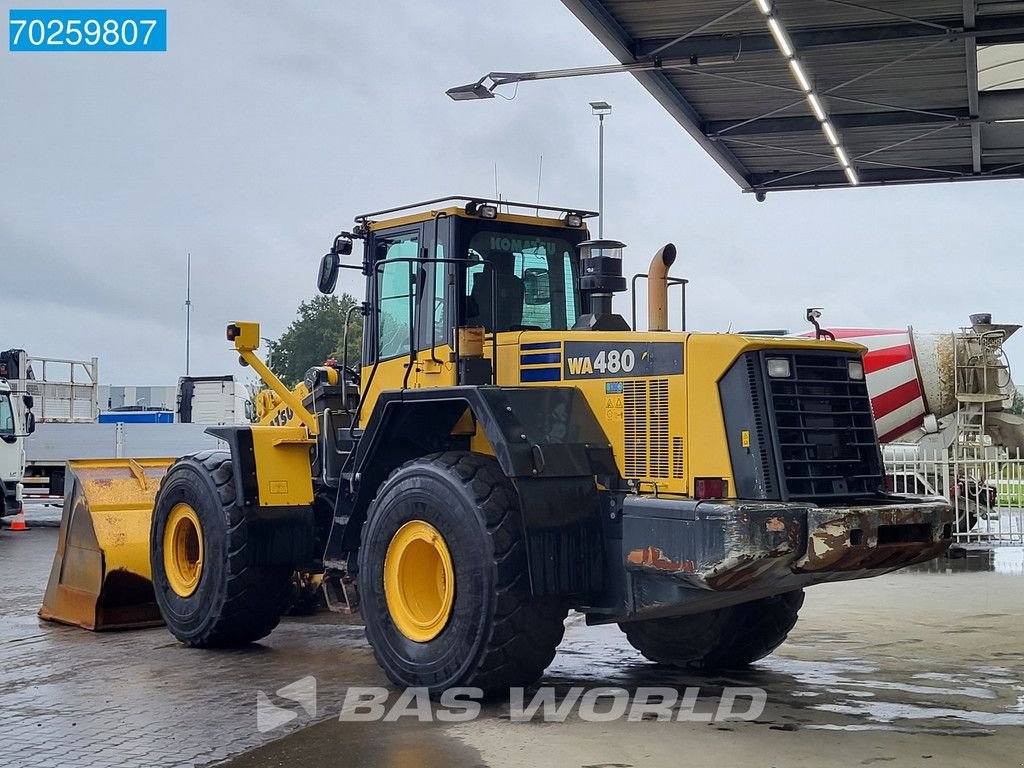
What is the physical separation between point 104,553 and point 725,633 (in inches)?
216

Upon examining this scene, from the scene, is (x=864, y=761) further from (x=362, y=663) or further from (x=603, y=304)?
(x=362, y=663)

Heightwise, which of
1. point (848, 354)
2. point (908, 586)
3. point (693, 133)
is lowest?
point (908, 586)

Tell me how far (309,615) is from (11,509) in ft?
43.7

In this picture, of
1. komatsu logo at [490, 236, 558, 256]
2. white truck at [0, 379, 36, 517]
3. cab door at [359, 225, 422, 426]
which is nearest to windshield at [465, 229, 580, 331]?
komatsu logo at [490, 236, 558, 256]

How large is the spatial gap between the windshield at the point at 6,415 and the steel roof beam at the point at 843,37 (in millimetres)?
14763

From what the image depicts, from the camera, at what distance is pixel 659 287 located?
9297 millimetres

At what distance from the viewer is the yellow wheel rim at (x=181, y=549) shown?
425 inches

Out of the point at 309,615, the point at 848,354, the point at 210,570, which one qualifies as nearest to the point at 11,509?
the point at 309,615

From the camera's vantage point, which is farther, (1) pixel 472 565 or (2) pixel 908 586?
(2) pixel 908 586

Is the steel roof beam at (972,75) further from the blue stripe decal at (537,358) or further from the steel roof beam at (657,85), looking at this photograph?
the blue stripe decal at (537,358)

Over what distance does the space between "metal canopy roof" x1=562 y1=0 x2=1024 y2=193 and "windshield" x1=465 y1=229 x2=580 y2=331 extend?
4.72 meters

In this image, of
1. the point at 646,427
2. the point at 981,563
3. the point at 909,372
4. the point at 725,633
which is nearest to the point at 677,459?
the point at 646,427

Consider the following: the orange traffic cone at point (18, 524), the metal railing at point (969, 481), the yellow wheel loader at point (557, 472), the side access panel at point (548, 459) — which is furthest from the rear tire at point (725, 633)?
the orange traffic cone at point (18, 524)

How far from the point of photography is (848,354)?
830 cm
